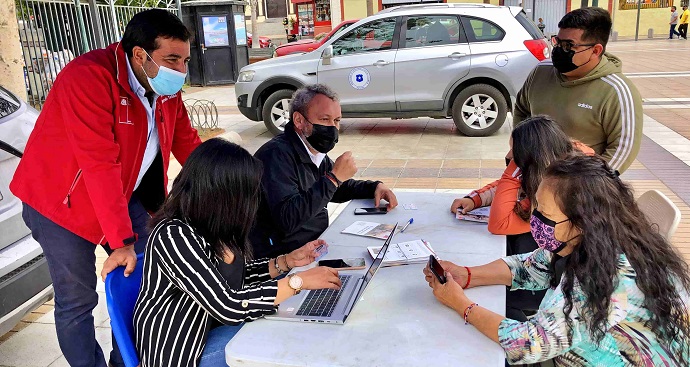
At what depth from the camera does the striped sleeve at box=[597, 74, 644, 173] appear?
8.87ft

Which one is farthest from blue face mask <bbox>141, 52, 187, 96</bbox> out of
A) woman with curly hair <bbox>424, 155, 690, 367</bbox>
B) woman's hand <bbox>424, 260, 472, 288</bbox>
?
woman with curly hair <bbox>424, 155, 690, 367</bbox>

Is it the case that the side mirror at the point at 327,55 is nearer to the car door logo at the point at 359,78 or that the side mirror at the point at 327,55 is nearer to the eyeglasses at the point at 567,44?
the car door logo at the point at 359,78

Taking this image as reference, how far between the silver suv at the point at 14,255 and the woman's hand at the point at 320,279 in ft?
4.69

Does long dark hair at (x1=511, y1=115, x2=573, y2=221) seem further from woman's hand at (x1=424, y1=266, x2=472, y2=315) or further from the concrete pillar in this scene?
the concrete pillar

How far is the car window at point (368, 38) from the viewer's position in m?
7.63

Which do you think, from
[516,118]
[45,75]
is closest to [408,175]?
→ [516,118]

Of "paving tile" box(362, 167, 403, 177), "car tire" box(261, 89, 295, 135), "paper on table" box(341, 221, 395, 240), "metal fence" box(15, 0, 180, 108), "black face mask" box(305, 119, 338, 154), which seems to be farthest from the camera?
"car tire" box(261, 89, 295, 135)

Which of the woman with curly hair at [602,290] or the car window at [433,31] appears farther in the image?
the car window at [433,31]

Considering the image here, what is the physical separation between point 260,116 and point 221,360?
6.53 metres

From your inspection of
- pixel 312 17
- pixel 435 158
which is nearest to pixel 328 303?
pixel 435 158

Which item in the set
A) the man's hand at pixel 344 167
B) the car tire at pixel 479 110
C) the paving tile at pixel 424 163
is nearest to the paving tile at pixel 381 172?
the paving tile at pixel 424 163

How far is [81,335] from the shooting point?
233 centimetres

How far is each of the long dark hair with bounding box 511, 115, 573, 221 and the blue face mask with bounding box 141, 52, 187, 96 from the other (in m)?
1.43

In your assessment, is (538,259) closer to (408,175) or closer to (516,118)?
(516,118)
